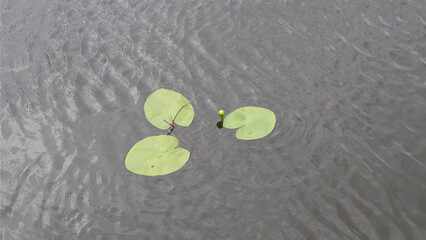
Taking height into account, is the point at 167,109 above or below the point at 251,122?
above

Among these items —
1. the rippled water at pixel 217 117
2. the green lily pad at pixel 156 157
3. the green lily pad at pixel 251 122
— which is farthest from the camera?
the green lily pad at pixel 251 122

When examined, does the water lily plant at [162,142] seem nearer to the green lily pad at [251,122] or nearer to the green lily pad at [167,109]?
the green lily pad at [167,109]

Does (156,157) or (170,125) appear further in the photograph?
(170,125)

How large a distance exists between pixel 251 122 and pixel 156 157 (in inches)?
17.5

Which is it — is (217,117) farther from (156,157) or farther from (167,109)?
(156,157)

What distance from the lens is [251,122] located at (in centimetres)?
192

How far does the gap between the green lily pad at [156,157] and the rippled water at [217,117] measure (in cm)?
4

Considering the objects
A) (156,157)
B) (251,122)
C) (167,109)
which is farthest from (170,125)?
(251,122)

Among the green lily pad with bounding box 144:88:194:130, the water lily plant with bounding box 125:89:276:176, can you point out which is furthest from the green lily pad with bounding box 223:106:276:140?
the green lily pad with bounding box 144:88:194:130

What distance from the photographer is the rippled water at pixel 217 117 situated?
163cm

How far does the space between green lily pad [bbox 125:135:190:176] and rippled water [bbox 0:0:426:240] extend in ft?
0.13

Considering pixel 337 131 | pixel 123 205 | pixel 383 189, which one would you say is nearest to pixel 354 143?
pixel 337 131

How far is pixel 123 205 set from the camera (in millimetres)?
1688

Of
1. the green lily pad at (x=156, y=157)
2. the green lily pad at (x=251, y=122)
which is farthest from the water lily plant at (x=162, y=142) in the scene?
the green lily pad at (x=251, y=122)
